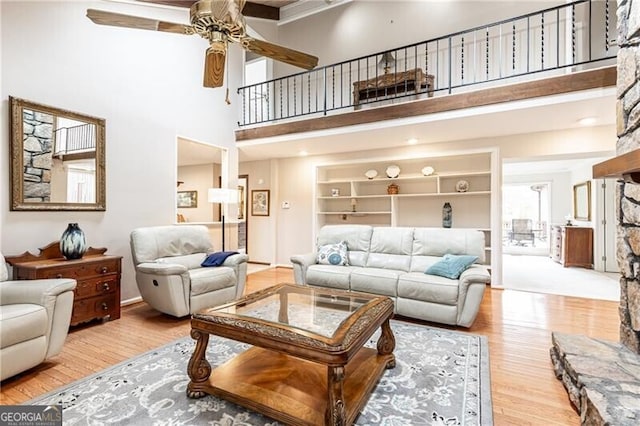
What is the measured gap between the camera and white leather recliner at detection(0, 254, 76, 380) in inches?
78.7

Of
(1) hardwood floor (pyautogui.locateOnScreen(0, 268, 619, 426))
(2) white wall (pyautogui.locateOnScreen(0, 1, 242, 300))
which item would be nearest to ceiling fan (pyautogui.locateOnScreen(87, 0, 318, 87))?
(2) white wall (pyautogui.locateOnScreen(0, 1, 242, 300))

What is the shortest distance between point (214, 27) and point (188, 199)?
6260mm

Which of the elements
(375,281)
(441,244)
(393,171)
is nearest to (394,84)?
(393,171)

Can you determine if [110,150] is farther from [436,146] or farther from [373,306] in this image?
[436,146]

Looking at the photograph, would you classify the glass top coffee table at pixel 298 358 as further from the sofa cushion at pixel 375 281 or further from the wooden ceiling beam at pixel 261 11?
the wooden ceiling beam at pixel 261 11

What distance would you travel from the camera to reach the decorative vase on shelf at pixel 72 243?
3045 mm

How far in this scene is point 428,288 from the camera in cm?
313

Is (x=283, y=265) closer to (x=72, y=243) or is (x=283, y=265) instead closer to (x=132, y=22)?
(x=72, y=243)

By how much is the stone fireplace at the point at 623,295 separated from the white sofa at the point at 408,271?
831 millimetres

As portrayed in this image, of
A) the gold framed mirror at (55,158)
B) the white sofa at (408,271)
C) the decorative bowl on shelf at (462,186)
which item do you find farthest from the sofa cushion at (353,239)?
the gold framed mirror at (55,158)

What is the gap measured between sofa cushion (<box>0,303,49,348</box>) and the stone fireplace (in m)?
3.38

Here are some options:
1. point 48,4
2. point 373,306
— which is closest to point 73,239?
point 48,4

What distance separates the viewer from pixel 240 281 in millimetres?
3904

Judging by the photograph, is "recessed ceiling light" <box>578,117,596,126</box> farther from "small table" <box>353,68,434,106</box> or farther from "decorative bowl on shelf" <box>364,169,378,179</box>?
"decorative bowl on shelf" <box>364,169,378,179</box>
